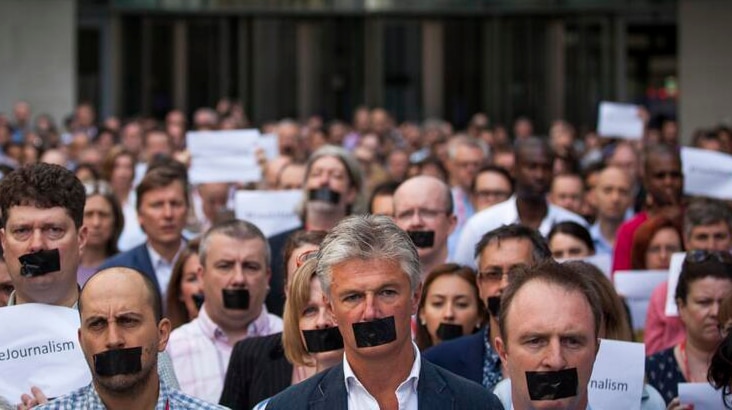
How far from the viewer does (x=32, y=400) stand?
551cm

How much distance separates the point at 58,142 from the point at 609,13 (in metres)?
14.1

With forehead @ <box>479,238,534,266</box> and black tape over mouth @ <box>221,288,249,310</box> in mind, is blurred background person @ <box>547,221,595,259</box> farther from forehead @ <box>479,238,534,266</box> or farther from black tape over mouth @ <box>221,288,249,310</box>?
black tape over mouth @ <box>221,288,249,310</box>

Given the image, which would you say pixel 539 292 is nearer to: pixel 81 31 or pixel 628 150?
pixel 628 150

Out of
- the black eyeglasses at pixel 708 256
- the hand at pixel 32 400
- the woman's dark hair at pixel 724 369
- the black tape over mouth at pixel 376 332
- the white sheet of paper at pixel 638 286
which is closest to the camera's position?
the black tape over mouth at pixel 376 332

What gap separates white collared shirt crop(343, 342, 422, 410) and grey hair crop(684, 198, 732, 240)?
14.3ft

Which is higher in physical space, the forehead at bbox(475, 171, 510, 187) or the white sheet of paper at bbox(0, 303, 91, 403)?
the forehead at bbox(475, 171, 510, 187)

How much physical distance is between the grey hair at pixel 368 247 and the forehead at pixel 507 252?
196 cm

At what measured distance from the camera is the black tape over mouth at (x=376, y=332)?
188 inches

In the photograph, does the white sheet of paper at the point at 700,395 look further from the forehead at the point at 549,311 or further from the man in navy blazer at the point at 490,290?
the forehead at the point at 549,311

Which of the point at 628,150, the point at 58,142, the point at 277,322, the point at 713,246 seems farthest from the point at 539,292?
the point at 58,142

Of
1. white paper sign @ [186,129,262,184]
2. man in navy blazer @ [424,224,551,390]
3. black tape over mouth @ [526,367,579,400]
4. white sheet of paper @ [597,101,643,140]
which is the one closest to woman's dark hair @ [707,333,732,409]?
man in navy blazer @ [424,224,551,390]

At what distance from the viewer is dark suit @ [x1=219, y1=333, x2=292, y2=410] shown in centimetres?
645

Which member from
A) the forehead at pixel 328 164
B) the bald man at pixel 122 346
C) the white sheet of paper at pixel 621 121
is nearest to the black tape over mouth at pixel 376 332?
the bald man at pixel 122 346

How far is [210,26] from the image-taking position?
29.2 metres
